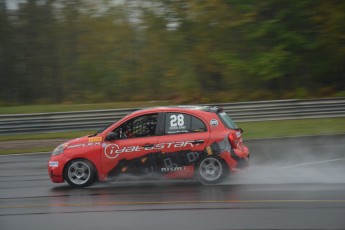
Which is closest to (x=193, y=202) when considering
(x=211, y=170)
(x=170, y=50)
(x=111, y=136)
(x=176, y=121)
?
(x=211, y=170)

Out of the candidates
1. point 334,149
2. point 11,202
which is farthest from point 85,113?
point 11,202

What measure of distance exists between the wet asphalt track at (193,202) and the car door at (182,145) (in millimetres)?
438

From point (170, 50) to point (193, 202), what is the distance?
63.4 feet

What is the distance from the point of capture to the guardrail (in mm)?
21281

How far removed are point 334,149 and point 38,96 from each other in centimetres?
2091

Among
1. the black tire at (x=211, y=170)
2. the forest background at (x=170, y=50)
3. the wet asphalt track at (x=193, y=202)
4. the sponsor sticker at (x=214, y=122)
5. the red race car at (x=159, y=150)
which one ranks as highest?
the forest background at (x=170, y=50)

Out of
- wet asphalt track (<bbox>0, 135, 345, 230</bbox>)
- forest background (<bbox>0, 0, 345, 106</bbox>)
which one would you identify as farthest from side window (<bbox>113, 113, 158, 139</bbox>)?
forest background (<bbox>0, 0, 345, 106</bbox>)

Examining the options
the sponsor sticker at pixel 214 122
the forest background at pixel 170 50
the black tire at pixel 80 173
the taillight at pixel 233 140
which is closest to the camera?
the taillight at pixel 233 140

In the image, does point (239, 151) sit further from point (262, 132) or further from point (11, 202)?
point (262, 132)

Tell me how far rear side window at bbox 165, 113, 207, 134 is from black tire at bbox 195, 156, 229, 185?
65cm

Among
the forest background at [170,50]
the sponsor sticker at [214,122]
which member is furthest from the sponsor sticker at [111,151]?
the forest background at [170,50]

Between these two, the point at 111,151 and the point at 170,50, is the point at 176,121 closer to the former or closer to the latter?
the point at 111,151

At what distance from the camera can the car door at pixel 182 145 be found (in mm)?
9984

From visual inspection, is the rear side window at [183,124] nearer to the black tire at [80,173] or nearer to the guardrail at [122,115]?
the black tire at [80,173]
